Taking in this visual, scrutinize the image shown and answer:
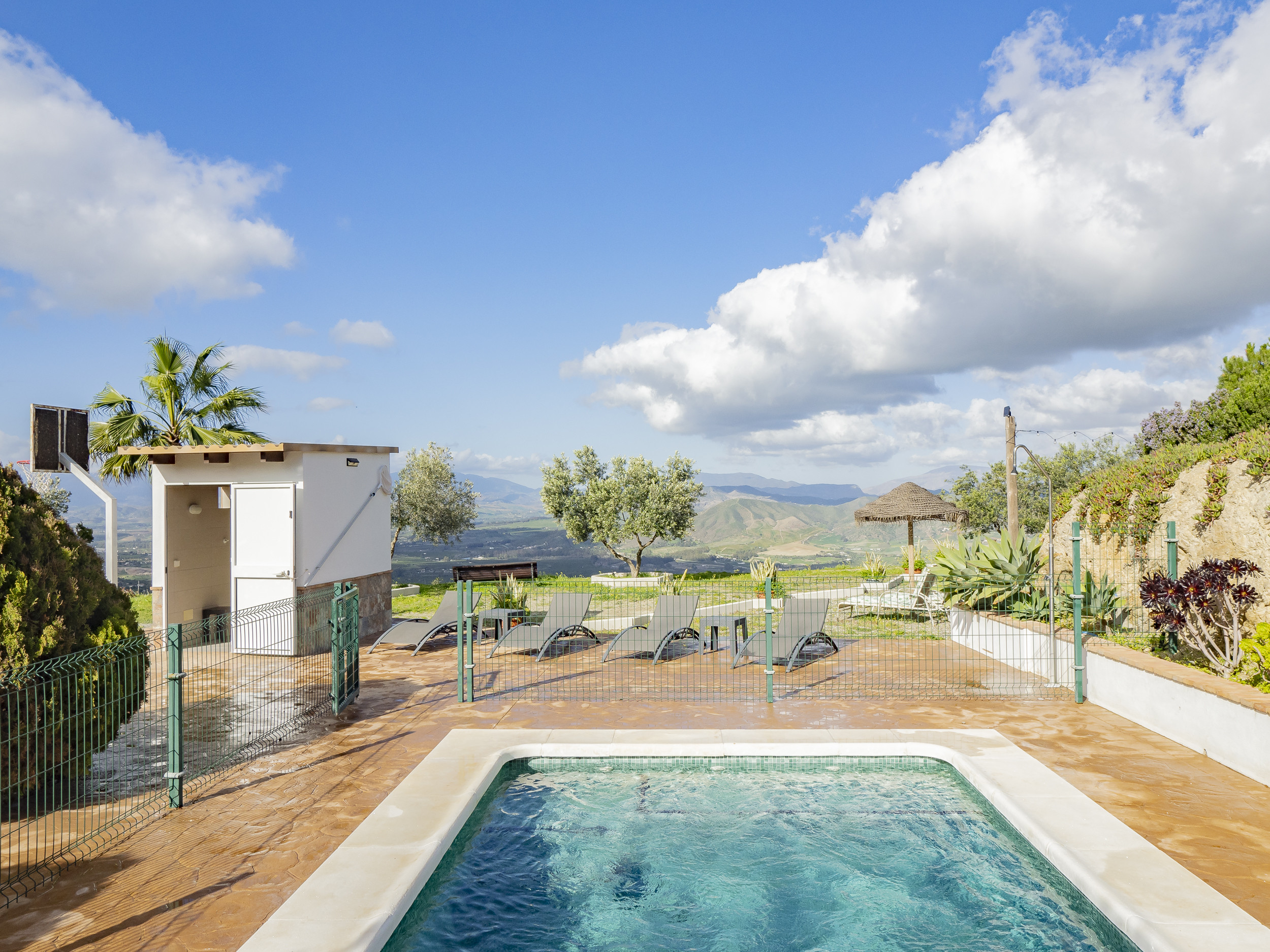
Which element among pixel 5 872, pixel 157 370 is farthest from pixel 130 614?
pixel 157 370

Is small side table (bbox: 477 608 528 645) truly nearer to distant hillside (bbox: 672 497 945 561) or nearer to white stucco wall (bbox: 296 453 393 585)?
white stucco wall (bbox: 296 453 393 585)

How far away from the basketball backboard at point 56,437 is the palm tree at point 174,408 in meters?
3.74

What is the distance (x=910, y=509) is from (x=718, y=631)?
13.5 metres

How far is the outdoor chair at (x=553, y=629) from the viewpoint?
A: 36.5 feet

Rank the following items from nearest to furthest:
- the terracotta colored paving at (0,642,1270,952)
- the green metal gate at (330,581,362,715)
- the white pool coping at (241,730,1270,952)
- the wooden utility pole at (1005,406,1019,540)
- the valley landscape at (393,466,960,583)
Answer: the white pool coping at (241,730,1270,952) → the terracotta colored paving at (0,642,1270,952) → the green metal gate at (330,581,362,715) → the wooden utility pole at (1005,406,1019,540) → the valley landscape at (393,466,960,583)

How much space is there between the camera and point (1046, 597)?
Answer: 10.4 meters

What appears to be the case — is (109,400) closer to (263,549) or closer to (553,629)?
(263,549)

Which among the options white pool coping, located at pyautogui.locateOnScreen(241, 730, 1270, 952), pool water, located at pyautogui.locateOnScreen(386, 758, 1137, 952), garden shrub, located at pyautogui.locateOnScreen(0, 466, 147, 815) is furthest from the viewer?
garden shrub, located at pyautogui.locateOnScreen(0, 466, 147, 815)

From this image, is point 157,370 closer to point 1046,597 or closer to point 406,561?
point 1046,597

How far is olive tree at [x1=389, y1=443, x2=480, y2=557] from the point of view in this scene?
1248 inches

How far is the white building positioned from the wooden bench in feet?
18.9

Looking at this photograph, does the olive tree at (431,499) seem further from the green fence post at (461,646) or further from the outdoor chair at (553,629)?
the green fence post at (461,646)

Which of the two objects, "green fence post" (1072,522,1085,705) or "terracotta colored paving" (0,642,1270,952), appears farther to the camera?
"green fence post" (1072,522,1085,705)

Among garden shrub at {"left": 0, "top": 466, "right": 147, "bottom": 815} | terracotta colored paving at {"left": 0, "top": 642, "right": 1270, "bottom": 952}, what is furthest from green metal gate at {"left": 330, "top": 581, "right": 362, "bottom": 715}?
garden shrub at {"left": 0, "top": 466, "right": 147, "bottom": 815}
